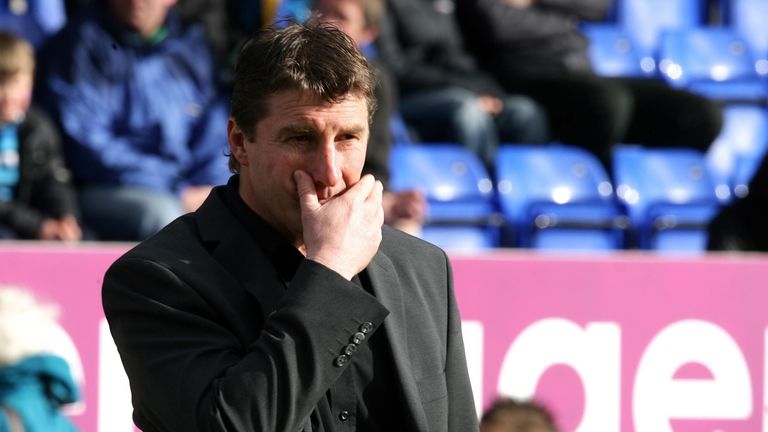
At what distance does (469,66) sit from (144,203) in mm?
2346

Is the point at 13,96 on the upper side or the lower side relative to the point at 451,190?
lower

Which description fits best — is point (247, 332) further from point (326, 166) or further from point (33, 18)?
point (33, 18)

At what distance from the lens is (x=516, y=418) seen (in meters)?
3.88

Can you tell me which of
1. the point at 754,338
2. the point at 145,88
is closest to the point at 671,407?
the point at 754,338

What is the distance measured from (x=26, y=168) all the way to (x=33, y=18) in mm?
1319

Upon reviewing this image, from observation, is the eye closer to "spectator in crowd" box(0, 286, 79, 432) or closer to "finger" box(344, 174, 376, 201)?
"finger" box(344, 174, 376, 201)

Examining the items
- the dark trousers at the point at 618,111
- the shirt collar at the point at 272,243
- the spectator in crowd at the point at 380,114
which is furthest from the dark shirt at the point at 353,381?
the dark trousers at the point at 618,111

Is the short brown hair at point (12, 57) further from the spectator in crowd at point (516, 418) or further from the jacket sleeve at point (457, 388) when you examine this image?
the jacket sleeve at point (457, 388)

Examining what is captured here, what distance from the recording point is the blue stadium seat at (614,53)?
7.98 meters

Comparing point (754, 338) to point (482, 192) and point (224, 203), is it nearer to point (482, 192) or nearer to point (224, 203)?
point (482, 192)

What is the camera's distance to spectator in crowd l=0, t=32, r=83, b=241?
202 inches

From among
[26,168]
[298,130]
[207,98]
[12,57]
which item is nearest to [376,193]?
[298,130]

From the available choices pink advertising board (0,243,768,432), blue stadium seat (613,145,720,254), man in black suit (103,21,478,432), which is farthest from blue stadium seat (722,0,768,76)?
man in black suit (103,21,478,432)

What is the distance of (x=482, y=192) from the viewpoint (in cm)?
619
